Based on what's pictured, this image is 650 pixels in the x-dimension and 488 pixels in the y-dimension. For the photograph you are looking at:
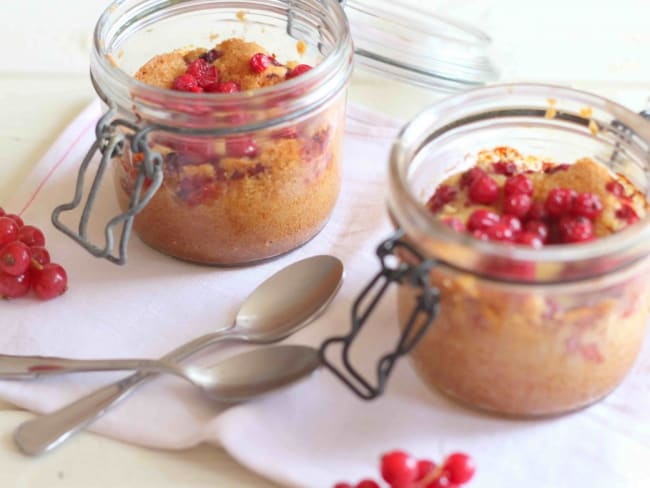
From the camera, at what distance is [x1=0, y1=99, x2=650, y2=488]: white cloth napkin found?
798 millimetres

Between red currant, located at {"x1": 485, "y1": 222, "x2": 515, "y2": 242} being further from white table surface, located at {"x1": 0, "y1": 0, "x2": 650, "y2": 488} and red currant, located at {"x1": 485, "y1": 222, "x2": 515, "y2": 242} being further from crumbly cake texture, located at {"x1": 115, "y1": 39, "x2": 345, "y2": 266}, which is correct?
white table surface, located at {"x1": 0, "y1": 0, "x2": 650, "y2": 488}

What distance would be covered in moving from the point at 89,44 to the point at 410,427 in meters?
0.85

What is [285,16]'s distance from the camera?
1.14 metres

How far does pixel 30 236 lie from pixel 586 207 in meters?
0.59

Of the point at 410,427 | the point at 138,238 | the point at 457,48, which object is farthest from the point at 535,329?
the point at 457,48

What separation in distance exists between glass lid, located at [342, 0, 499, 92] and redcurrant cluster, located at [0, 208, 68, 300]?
509 millimetres

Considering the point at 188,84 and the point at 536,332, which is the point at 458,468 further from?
the point at 188,84

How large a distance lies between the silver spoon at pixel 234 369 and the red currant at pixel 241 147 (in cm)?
20

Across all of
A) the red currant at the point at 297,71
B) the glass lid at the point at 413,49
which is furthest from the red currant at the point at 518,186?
the glass lid at the point at 413,49

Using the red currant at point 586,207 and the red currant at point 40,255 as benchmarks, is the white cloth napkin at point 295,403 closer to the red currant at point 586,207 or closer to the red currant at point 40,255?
the red currant at point 40,255

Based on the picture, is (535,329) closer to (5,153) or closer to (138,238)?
(138,238)

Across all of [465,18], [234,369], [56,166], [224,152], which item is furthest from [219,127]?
[465,18]

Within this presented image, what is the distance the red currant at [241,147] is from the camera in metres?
0.92

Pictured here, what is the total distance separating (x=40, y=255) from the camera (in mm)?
991
